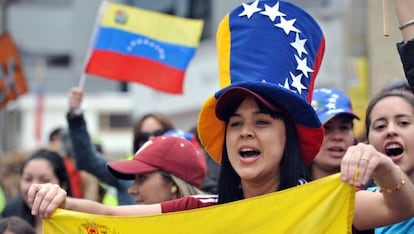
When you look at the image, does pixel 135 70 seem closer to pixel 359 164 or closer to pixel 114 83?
pixel 359 164

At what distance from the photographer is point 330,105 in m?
5.25

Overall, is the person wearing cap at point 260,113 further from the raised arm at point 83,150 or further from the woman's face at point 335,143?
the raised arm at point 83,150

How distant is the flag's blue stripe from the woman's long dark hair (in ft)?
14.2

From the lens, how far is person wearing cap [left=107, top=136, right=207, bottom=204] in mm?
4934

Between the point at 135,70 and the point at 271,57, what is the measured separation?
438 cm

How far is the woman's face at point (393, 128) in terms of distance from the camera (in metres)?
4.29

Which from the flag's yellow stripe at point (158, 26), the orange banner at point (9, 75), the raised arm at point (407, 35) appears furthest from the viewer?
the orange banner at point (9, 75)

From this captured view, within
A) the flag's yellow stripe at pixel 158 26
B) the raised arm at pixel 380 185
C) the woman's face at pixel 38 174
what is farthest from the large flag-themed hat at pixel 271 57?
the flag's yellow stripe at pixel 158 26

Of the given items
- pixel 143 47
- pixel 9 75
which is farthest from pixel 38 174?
pixel 9 75

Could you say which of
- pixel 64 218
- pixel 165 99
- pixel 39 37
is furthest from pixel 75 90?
pixel 39 37

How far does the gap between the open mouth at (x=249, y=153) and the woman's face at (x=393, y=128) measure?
870 millimetres

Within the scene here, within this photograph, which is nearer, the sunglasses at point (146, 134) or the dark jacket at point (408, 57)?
the dark jacket at point (408, 57)

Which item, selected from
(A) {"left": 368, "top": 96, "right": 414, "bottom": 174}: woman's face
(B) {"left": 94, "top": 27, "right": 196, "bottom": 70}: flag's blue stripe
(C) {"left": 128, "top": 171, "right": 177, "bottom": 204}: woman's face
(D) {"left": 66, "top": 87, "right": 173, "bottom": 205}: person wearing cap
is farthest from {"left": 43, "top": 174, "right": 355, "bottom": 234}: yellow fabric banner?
(B) {"left": 94, "top": 27, "right": 196, "bottom": 70}: flag's blue stripe

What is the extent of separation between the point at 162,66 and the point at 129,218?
4649mm
